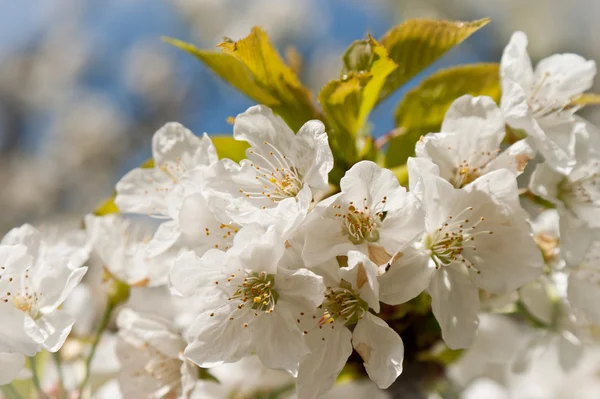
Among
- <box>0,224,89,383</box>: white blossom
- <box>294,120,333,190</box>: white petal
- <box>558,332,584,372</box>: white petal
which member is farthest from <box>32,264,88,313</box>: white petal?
<box>558,332,584,372</box>: white petal

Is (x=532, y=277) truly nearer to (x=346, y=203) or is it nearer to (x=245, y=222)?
(x=346, y=203)

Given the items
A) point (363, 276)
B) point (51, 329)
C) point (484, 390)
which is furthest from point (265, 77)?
point (484, 390)

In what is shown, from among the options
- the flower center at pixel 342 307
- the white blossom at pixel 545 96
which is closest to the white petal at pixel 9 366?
Answer: the flower center at pixel 342 307

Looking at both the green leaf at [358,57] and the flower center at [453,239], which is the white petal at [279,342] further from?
the green leaf at [358,57]

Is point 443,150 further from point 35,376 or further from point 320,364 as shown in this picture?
point 35,376

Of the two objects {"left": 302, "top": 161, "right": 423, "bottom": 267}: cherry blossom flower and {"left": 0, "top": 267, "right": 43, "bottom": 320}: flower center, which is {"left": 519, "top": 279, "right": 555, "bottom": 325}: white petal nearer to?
{"left": 302, "top": 161, "right": 423, "bottom": 267}: cherry blossom flower
